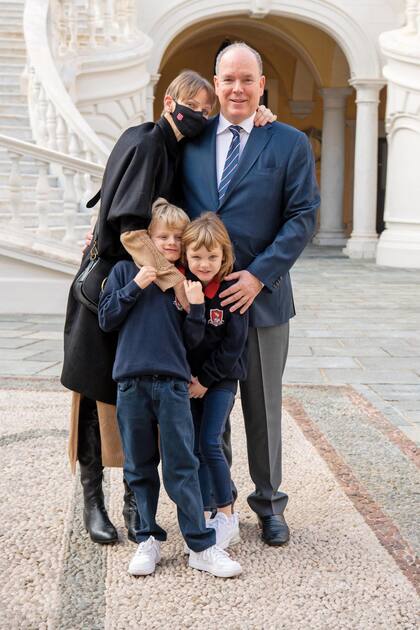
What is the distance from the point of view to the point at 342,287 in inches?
437

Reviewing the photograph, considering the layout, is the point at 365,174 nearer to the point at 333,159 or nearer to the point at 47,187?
the point at 333,159

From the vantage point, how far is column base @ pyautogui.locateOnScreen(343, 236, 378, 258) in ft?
50.9

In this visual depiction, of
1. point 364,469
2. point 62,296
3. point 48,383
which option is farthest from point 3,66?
point 364,469

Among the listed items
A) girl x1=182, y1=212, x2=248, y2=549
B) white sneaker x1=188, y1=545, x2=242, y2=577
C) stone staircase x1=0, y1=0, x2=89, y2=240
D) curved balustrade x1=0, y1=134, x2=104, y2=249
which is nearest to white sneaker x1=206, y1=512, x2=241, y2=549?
girl x1=182, y1=212, x2=248, y2=549

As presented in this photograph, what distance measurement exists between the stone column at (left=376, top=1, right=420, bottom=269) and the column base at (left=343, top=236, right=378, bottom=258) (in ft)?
3.91

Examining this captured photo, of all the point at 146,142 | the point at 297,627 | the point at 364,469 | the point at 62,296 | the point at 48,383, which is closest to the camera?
the point at 297,627

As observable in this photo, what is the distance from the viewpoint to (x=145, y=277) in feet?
8.90

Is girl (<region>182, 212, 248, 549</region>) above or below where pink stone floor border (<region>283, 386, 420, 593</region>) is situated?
above

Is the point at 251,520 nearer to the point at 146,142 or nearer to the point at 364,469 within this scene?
the point at 364,469

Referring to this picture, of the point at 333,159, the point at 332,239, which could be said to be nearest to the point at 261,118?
the point at 333,159

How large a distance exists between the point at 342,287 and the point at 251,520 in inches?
315

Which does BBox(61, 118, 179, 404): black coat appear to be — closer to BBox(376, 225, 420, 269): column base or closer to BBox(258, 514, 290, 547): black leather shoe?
A: BBox(258, 514, 290, 547): black leather shoe

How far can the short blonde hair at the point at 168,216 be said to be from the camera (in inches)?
108

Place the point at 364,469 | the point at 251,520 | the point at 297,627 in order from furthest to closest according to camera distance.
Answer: the point at 364,469 → the point at 251,520 → the point at 297,627
